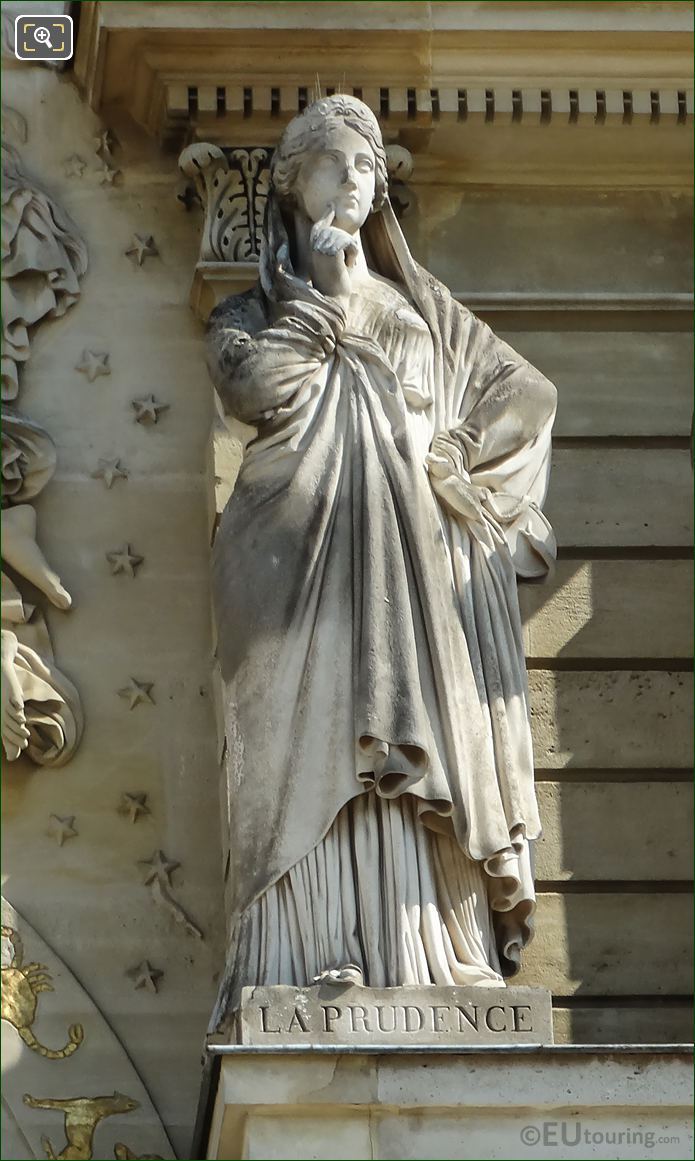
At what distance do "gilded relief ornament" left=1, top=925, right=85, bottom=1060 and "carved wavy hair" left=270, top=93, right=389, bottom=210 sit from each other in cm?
196

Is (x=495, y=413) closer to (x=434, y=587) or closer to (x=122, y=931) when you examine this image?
(x=434, y=587)

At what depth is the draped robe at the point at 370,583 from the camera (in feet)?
28.0

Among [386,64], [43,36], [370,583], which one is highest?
[43,36]

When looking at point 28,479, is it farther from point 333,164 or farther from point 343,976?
point 343,976

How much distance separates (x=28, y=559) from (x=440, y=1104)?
209cm

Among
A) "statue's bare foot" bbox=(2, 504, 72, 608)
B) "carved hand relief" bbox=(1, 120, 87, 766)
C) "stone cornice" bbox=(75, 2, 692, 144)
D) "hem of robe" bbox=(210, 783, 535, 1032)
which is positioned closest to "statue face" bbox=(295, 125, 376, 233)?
"stone cornice" bbox=(75, 2, 692, 144)

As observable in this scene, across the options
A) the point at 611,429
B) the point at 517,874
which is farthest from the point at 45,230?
the point at 517,874

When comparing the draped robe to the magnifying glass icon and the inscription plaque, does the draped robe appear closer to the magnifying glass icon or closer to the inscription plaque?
the inscription plaque

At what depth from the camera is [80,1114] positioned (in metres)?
8.87

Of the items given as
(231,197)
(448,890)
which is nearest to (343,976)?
(448,890)

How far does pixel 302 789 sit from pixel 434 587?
0.59 metres

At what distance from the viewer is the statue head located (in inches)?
361

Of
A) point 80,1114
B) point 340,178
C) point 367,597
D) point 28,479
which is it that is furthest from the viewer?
point 28,479

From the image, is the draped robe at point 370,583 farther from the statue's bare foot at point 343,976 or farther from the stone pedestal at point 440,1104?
the stone pedestal at point 440,1104
